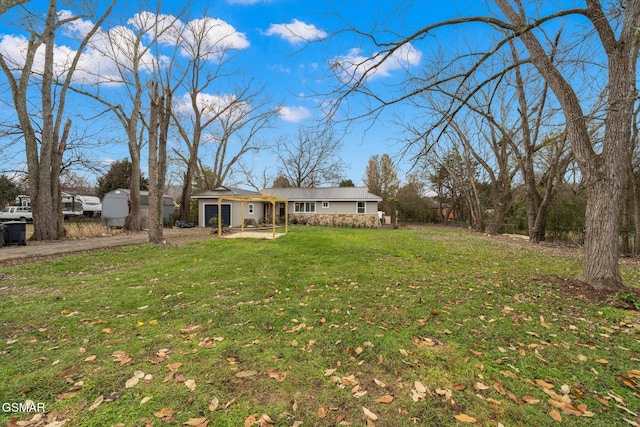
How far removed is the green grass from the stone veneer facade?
58.5ft

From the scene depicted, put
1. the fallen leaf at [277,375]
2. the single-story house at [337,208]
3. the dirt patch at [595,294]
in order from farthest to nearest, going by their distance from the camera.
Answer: the single-story house at [337,208], the dirt patch at [595,294], the fallen leaf at [277,375]

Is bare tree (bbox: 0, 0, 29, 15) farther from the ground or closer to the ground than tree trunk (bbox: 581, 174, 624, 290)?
farther from the ground

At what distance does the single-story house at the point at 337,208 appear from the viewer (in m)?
23.5

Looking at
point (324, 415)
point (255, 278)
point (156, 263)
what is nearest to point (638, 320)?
point (324, 415)

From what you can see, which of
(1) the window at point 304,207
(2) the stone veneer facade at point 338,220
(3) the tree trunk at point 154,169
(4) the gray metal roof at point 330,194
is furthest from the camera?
(1) the window at point 304,207

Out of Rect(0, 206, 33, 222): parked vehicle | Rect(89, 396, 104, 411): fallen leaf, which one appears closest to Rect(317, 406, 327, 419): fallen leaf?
Rect(89, 396, 104, 411): fallen leaf

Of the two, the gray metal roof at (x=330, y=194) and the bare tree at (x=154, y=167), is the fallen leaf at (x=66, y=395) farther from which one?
the gray metal roof at (x=330, y=194)

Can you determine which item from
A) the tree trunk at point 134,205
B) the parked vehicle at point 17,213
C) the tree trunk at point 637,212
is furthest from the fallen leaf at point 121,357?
the parked vehicle at point 17,213

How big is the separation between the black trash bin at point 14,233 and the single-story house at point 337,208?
51.0 ft

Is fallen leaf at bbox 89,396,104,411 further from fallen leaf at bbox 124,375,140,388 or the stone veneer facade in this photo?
the stone veneer facade

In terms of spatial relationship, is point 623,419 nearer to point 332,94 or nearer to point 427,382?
point 427,382

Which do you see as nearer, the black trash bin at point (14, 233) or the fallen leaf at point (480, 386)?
the fallen leaf at point (480, 386)

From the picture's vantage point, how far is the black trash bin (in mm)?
9797

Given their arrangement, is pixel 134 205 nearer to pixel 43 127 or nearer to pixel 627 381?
pixel 43 127
